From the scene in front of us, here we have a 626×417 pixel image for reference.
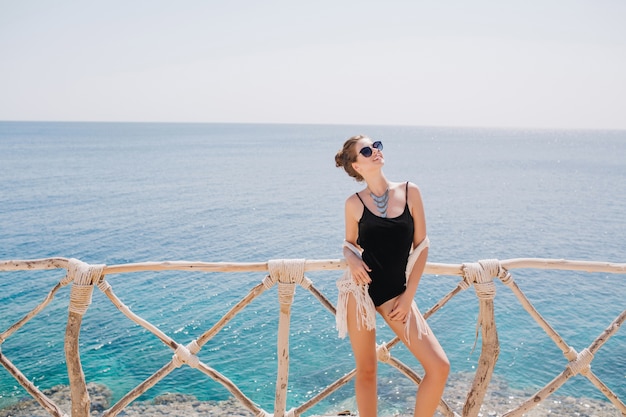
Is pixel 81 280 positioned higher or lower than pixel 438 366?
higher

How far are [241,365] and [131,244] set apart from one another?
484 inches

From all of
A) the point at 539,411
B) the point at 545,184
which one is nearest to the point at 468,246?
the point at 539,411

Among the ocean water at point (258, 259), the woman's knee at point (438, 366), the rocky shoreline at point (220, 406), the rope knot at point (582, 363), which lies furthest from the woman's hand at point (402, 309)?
the ocean water at point (258, 259)

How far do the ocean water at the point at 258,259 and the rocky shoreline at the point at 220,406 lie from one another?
0.32 meters

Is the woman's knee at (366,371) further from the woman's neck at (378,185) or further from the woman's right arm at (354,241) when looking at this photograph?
the woman's neck at (378,185)

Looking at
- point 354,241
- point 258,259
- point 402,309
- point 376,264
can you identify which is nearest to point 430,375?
point 402,309

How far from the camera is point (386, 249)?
10.7 ft

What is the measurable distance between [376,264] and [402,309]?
351mm

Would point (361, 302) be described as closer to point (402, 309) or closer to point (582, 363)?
point (402, 309)

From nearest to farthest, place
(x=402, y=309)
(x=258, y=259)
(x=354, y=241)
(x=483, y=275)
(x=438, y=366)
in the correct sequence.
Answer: (x=438, y=366)
(x=402, y=309)
(x=354, y=241)
(x=483, y=275)
(x=258, y=259)

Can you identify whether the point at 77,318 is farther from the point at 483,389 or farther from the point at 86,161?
the point at 86,161

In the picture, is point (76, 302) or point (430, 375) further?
point (76, 302)

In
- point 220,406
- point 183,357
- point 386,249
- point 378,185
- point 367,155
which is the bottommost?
point 220,406

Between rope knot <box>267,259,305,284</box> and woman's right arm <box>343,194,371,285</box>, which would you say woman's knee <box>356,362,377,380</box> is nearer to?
woman's right arm <box>343,194,371,285</box>
